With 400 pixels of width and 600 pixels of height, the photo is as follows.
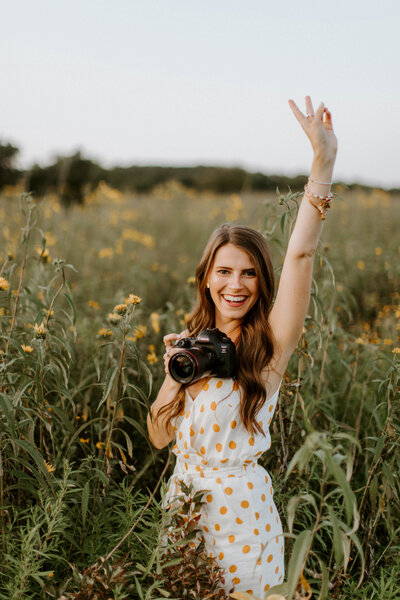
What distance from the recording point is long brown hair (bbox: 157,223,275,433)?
1.40 metres

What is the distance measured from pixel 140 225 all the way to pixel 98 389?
13.9 feet

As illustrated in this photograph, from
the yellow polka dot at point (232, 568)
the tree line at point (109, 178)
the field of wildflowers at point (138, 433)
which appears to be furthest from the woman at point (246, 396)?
the tree line at point (109, 178)

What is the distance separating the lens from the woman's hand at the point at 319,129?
124 cm

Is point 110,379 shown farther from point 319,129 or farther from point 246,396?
point 319,129

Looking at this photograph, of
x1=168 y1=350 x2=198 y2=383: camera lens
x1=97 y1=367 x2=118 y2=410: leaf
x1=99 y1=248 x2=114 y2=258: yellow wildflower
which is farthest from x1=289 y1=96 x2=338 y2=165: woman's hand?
x1=99 y1=248 x2=114 y2=258: yellow wildflower

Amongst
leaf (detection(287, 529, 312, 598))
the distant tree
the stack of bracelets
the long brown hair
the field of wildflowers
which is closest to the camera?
leaf (detection(287, 529, 312, 598))

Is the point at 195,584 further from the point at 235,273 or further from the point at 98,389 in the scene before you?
the point at 98,389

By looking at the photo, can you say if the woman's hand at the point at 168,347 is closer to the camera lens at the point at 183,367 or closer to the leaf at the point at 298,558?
the camera lens at the point at 183,367

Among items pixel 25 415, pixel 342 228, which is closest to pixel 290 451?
pixel 25 415

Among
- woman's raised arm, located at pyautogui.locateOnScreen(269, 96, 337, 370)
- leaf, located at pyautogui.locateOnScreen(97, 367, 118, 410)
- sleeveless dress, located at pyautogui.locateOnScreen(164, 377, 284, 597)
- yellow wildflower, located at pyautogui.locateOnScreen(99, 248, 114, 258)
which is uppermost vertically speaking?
woman's raised arm, located at pyautogui.locateOnScreen(269, 96, 337, 370)

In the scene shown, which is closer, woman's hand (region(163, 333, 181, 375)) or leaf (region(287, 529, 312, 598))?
leaf (region(287, 529, 312, 598))

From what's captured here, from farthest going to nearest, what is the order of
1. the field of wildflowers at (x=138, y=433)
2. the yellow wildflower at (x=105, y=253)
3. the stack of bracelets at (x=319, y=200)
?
the yellow wildflower at (x=105, y=253), the stack of bracelets at (x=319, y=200), the field of wildflowers at (x=138, y=433)

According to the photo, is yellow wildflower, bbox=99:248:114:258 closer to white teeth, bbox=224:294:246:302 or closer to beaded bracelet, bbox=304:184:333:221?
white teeth, bbox=224:294:246:302

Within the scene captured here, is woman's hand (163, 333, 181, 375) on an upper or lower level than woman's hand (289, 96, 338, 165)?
lower
